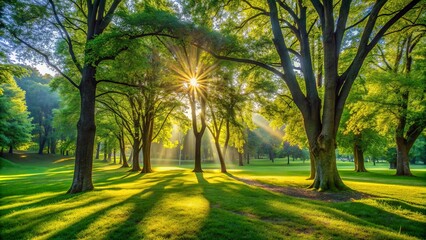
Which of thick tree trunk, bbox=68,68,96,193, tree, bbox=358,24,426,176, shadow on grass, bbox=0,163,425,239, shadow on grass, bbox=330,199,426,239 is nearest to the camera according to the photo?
shadow on grass, bbox=0,163,425,239

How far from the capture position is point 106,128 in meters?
35.0

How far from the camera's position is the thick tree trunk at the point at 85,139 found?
10797 mm

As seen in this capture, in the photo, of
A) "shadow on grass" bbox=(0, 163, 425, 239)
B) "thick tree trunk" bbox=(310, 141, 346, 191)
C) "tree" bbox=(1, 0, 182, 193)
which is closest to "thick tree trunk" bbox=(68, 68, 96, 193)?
"tree" bbox=(1, 0, 182, 193)

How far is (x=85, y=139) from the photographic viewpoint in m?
11.0

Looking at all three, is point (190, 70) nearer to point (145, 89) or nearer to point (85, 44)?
point (145, 89)

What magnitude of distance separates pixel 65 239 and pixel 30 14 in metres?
11.8

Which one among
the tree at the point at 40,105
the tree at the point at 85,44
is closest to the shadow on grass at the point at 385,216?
the tree at the point at 85,44

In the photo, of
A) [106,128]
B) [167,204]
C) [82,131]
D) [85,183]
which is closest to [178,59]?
[82,131]

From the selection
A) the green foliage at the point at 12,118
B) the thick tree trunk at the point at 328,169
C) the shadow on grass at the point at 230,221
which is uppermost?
the green foliage at the point at 12,118

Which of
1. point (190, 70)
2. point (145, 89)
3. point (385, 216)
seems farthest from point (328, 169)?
point (190, 70)

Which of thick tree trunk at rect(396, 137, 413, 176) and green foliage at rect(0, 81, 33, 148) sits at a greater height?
green foliage at rect(0, 81, 33, 148)

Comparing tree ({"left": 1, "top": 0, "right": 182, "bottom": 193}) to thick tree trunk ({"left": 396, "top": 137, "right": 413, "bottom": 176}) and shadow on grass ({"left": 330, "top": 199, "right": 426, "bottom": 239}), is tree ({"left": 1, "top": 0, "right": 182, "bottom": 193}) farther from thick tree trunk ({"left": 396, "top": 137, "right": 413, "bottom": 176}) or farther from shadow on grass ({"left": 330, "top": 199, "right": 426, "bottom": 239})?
thick tree trunk ({"left": 396, "top": 137, "right": 413, "bottom": 176})

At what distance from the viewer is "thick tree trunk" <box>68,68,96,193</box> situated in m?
10.8

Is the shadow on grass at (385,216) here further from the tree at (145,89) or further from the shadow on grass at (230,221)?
the tree at (145,89)
